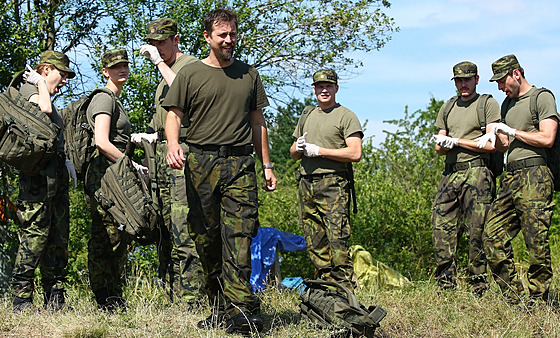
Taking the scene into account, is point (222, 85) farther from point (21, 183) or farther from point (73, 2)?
point (73, 2)

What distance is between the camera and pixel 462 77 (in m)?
6.57

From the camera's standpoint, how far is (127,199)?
203 inches

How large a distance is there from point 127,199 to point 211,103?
3.82 feet

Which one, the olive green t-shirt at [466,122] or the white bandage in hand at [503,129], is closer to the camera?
the white bandage in hand at [503,129]

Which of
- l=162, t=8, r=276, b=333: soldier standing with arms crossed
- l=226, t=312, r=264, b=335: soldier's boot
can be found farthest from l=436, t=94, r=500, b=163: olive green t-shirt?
l=226, t=312, r=264, b=335: soldier's boot

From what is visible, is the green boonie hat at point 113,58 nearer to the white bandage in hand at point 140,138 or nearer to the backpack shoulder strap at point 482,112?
the white bandage in hand at point 140,138

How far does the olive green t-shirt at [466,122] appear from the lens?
6395mm

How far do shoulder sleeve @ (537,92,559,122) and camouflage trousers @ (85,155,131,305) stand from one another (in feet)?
12.6

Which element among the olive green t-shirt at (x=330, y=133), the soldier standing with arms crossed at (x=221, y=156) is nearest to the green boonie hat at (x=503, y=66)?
the olive green t-shirt at (x=330, y=133)

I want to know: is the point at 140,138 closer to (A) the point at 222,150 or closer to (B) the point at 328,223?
(A) the point at 222,150

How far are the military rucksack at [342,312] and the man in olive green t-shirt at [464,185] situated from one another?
2.16 m

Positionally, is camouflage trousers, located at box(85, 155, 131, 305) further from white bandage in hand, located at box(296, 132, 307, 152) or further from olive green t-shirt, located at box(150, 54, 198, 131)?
white bandage in hand, located at box(296, 132, 307, 152)

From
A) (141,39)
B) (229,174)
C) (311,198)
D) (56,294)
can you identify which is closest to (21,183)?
(56,294)

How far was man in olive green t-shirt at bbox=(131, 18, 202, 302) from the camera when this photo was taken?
529 centimetres
